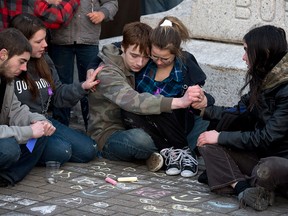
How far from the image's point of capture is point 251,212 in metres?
5.30

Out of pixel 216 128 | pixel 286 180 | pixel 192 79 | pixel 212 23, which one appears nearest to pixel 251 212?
pixel 286 180

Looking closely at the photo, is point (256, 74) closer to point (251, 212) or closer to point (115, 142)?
point (251, 212)

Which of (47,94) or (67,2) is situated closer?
(47,94)

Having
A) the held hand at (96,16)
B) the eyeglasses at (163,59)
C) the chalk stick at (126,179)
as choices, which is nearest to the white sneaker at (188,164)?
the chalk stick at (126,179)

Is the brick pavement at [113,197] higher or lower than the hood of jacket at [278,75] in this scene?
lower

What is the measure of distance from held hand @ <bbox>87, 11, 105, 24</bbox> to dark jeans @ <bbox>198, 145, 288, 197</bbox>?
184cm

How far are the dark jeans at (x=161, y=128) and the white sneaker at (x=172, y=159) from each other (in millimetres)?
57

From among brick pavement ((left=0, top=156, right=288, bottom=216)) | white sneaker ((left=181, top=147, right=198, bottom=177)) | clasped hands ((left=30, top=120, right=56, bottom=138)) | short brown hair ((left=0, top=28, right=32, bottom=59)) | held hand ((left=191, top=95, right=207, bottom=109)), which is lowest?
brick pavement ((left=0, top=156, right=288, bottom=216))

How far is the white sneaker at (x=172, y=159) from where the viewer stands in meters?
6.09

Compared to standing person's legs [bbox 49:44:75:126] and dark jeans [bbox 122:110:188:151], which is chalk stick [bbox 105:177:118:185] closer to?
dark jeans [bbox 122:110:188:151]

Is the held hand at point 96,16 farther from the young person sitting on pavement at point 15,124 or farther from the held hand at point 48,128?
the held hand at point 48,128

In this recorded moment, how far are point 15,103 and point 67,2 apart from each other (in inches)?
49.7

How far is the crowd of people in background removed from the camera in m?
5.46

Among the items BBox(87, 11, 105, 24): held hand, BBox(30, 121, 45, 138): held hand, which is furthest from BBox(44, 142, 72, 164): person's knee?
BBox(87, 11, 105, 24): held hand
